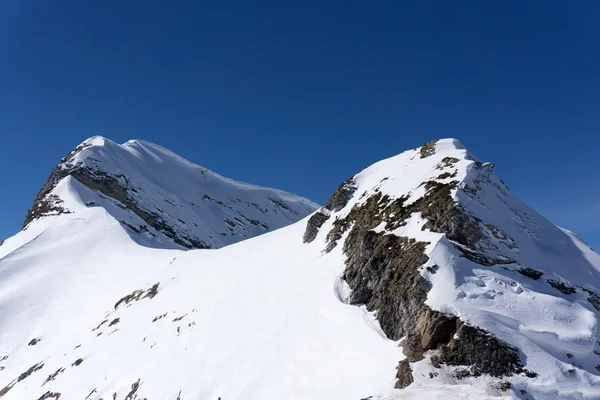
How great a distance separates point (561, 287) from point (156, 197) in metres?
84.4

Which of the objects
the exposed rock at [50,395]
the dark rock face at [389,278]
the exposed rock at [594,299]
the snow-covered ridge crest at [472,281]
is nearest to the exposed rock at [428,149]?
the snow-covered ridge crest at [472,281]

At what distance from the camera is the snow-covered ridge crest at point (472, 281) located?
11594mm

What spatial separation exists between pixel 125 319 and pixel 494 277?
2417 cm

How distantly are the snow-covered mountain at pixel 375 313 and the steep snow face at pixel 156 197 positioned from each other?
3391 centimetres

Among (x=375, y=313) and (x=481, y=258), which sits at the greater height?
(x=481, y=258)

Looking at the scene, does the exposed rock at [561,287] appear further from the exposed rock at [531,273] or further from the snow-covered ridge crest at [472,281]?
the exposed rock at [531,273]

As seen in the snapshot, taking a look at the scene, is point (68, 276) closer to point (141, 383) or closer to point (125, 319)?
point (125, 319)

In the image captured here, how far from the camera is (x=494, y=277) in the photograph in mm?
14352

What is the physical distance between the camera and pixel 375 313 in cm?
1587

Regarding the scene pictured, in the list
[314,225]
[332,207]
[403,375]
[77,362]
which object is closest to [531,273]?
[403,375]

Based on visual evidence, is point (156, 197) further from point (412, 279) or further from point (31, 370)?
point (412, 279)

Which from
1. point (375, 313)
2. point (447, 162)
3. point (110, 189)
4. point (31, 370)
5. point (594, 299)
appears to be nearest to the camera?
point (594, 299)

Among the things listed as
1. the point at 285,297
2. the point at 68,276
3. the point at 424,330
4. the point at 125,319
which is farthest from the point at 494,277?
the point at 68,276

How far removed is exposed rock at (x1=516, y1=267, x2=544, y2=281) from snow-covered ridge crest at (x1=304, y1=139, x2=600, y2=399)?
0.13 feet
